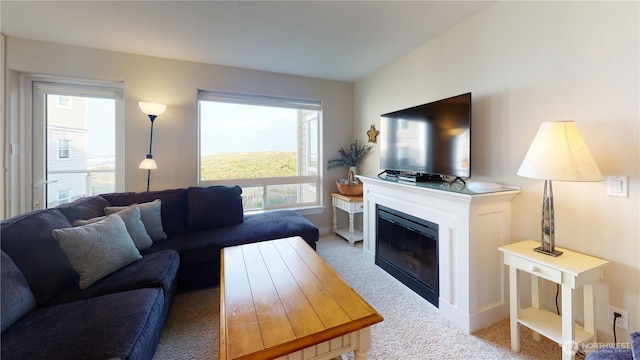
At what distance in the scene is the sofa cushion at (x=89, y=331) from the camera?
3.22ft

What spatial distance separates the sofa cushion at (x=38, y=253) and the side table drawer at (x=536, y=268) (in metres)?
2.79

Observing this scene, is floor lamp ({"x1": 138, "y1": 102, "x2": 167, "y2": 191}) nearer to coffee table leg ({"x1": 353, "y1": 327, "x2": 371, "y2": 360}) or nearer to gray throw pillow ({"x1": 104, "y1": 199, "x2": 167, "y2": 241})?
gray throw pillow ({"x1": 104, "y1": 199, "x2": 167, "y2": 241})

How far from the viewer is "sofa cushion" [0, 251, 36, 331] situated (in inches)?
43.6

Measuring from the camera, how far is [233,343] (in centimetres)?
99

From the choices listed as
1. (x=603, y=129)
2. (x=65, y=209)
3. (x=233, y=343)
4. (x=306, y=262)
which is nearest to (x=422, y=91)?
(x=603, y=129)

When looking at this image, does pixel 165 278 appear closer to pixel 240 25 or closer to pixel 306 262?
pixel 306 262

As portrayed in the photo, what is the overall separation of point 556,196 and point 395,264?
4.66ft

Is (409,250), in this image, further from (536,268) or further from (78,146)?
(78,146)

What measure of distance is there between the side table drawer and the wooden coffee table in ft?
3.49

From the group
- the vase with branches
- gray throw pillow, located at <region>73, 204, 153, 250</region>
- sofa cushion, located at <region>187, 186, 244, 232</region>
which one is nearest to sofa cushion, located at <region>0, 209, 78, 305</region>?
gray throw pillow, located at <region>73, 204, 153, 250</region>

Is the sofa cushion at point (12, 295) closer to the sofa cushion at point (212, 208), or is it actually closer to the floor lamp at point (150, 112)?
the sofa cushion at point (212, 208)

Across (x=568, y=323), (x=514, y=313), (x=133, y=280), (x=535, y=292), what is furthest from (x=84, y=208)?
(x=535, y=292)

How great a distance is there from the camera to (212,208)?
2.71m

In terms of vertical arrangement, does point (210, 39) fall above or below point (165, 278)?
above
